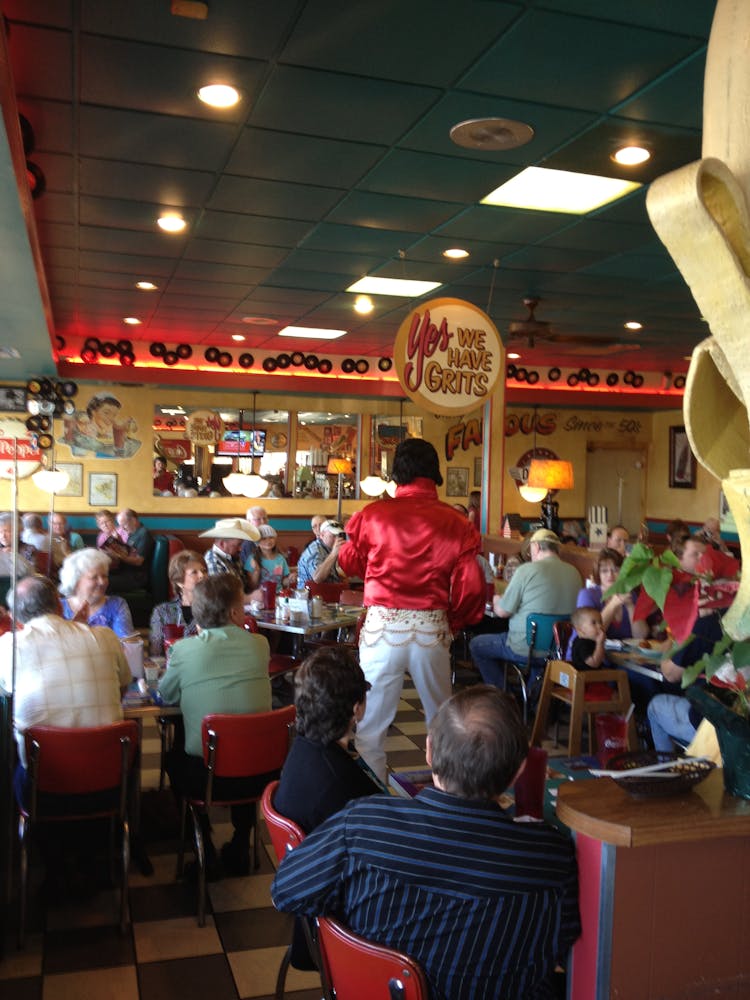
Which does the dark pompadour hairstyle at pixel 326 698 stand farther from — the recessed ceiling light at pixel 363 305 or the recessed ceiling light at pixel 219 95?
the recessed ceiling light at pixel 363 305

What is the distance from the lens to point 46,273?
757 centimetres

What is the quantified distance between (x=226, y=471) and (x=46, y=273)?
573 centimetres

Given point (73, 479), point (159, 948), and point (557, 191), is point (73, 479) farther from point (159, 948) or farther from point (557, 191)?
point (159, 948)

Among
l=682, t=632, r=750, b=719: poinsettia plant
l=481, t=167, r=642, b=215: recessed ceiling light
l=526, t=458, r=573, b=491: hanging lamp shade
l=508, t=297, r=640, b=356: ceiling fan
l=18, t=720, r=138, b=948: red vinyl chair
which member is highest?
l=481, t=167, r=642, b=215: recessed ceiling light

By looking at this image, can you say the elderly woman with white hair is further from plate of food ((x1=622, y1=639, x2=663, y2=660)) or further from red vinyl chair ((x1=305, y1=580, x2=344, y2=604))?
plate of food ((x1=622, y1=639, x2=663, y2=660))

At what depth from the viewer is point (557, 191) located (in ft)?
17.1

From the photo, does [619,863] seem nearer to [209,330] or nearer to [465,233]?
[465,233]

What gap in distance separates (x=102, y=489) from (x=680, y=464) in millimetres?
9013

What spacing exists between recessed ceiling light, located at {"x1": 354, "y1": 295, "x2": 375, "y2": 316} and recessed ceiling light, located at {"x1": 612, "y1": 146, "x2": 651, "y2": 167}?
3913 mm

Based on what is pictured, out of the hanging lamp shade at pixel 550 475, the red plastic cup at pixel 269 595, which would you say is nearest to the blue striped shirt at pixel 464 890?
the red plastic cup at pixel 269 595

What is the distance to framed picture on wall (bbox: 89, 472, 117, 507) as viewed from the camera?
12062 millimetres

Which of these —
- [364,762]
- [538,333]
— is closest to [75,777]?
[364,762]

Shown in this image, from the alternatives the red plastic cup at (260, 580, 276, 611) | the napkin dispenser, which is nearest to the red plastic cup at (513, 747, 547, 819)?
the napkin dispenser

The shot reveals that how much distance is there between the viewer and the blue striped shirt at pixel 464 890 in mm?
1721
